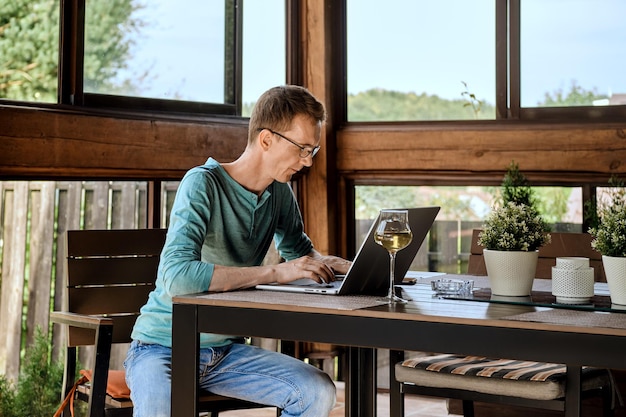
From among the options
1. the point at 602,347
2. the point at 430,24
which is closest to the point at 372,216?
the point at 430,24

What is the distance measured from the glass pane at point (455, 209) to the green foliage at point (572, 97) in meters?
0.42

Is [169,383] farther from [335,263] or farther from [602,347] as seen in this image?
[602,347]

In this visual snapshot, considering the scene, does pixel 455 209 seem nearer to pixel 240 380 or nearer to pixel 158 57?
pixel 158 57

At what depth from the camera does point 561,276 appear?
238 centimetres

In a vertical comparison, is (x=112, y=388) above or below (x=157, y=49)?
below

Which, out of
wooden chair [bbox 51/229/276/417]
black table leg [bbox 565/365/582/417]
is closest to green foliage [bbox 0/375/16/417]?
wooden chair [bbox 51/229/276/417]

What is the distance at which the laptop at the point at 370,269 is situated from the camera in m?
2.41

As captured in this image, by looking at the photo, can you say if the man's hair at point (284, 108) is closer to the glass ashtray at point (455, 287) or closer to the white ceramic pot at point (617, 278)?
the glass ashtray at point (455, 287)

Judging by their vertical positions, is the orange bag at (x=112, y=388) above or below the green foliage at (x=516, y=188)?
below

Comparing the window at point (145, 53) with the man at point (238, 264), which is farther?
the window at point (145, 53)

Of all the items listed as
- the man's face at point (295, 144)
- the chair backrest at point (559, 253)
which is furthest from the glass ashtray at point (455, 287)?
the chair backrest at point (559, 253)

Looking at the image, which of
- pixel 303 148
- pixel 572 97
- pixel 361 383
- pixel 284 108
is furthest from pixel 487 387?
pixel 572 97

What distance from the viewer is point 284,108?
273 centimetres

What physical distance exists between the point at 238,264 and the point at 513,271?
2.78ft
